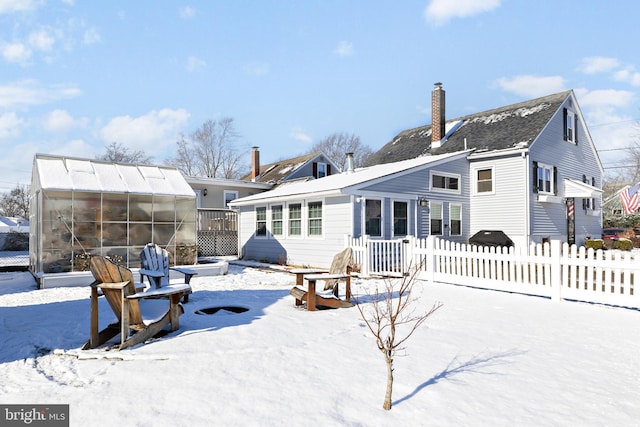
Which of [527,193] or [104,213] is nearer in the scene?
[104,213]

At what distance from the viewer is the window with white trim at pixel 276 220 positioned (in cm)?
1586

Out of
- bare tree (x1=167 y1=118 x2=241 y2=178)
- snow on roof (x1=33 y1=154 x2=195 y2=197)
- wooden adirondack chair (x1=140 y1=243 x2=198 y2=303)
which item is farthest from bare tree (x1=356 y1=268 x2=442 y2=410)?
bare tree (x1=167 y1=118 x2=241 y2=178)

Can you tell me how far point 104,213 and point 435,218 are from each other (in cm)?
1153

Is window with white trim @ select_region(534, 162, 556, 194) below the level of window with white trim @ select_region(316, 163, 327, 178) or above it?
below

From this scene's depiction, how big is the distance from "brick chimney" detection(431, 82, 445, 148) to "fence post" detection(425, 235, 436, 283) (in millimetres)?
11864

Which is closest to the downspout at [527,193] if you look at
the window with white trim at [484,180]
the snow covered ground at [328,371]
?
the window with white trim at [484,180]

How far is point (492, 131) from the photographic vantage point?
1944cm

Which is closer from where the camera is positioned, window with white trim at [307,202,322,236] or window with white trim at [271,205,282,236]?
window with white trim at [307,202,322,236]

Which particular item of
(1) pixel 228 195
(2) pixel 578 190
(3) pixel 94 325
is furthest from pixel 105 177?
(2) pixel 578 190

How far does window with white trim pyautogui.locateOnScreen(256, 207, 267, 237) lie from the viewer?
16734 mm

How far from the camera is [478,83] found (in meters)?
26.2

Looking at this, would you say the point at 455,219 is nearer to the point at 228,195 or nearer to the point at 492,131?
the point at 492,131

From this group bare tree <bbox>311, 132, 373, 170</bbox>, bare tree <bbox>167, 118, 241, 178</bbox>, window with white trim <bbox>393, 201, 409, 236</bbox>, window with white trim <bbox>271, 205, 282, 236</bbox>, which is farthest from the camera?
bare tree <bbox>311, 132, 373, 170</bbox>

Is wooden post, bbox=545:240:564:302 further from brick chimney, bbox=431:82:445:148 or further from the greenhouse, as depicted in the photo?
brick chimney, bbox=431:82:445:148
